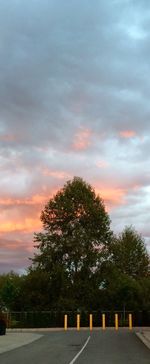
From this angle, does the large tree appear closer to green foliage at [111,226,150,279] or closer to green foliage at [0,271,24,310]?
green foliage at [0,271,24,310]

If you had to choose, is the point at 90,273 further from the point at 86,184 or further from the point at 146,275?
the point at 146,275

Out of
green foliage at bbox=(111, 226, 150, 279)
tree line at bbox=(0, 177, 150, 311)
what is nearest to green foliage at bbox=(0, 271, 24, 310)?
tree line at bbox=(0, 177, 150, 311)

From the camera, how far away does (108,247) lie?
8038cm

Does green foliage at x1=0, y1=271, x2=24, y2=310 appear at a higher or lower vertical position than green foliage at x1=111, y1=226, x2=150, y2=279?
lower

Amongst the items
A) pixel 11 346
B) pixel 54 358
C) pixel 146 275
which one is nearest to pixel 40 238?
pixel 146 275

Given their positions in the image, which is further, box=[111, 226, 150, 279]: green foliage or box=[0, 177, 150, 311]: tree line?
box=[111, 226, 150, 279]: green foliage

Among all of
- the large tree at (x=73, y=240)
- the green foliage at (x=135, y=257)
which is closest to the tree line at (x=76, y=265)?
the large tree at (x=73, y=240)

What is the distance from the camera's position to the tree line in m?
73.9

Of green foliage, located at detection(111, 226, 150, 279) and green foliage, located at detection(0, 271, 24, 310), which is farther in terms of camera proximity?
green foliage, located at detection(111, 226, 150, 279)

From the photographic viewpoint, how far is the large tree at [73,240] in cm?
7631

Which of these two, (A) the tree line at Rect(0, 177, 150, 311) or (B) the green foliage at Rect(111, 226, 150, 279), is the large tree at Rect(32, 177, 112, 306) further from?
(B) the green foliage at Rect(111, 226, 150, 279)

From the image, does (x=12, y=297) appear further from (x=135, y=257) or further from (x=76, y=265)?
(x=135, y=257)

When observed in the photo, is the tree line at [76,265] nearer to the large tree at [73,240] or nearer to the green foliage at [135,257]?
the large tree at [73,240]

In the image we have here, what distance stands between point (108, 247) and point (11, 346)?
5345 centimetres
